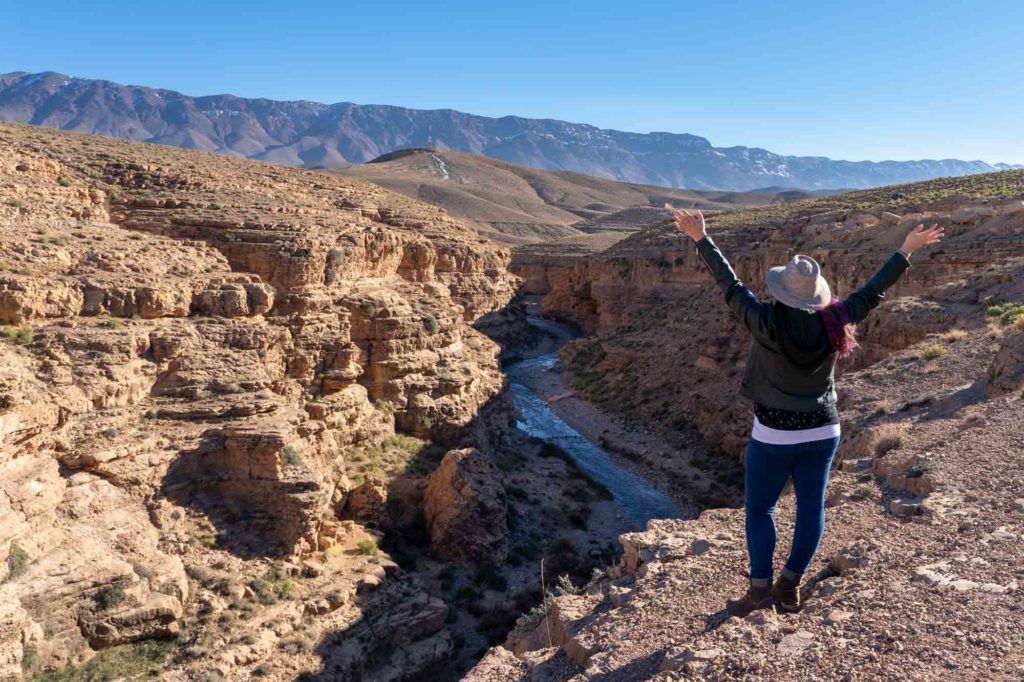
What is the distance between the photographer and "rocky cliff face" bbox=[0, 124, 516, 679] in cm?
1179

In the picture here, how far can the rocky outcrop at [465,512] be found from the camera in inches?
700

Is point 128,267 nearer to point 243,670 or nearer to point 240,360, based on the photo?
point 240,360

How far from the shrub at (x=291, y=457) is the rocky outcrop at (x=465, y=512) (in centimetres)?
437

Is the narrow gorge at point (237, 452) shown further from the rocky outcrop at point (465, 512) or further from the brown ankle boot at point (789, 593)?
the brown ankle boot at point (789, 593)

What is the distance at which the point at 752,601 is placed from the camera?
521 cm

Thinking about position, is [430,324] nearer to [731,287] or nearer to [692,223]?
[692,223]

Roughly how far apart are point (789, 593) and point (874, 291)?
7.15ft

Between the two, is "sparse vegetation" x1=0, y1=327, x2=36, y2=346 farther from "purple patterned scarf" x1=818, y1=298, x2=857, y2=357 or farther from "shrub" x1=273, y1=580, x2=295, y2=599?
"purple patterned scarf" x1=818, y1=298, x2=857, y2=357

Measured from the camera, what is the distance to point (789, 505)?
8172 millimetres

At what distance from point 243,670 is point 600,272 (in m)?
43.3

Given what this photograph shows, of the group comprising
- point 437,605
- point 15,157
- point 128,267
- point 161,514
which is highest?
point 15,157

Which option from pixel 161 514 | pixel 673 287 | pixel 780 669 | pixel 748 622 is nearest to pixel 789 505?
pixel 748 622

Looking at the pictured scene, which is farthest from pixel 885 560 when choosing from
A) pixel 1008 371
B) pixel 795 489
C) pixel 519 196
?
pixel 519 196

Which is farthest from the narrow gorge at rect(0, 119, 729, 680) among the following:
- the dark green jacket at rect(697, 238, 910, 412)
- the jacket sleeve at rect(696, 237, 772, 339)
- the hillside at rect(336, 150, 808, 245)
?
the hillside at rect(336, 150, 808, 245)
